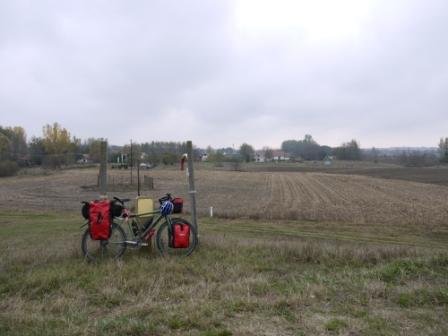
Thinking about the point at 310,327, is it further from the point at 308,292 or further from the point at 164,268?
the point at 164,268

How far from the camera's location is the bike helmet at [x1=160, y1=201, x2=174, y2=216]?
602 centimetres

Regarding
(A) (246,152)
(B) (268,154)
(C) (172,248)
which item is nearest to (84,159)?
(A) (246,152)

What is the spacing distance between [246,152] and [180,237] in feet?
410

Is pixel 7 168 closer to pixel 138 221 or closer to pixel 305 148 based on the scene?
pixel 138 221

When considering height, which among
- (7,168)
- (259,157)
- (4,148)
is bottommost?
(7,168)

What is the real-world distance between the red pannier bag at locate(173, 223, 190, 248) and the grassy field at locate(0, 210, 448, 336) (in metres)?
0.28

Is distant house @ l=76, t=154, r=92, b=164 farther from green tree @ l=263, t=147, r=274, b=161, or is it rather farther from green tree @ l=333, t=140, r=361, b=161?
green tree @ l=333, t=140, r=361, b=161

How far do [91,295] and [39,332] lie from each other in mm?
953

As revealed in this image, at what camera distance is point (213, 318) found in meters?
3.19

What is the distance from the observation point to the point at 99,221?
18.4ft

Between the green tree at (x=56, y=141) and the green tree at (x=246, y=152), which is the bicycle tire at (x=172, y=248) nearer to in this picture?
the green tree at (x=56, y=141)

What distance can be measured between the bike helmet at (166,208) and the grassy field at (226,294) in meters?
0.67

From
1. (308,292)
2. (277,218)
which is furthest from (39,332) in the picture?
(277,218)

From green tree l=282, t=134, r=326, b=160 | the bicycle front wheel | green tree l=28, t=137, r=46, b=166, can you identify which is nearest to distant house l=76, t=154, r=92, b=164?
green tree l=28, t=137, r=46, b=166
